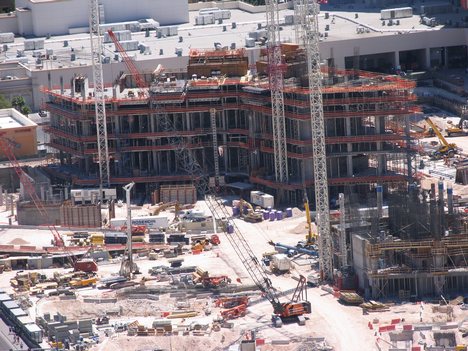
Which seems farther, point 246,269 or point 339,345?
point 246,269

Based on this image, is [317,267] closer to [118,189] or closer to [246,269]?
[246,269]

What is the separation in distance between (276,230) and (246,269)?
41.2 feet

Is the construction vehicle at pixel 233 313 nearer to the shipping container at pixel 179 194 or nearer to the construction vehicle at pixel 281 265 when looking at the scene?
the construction vehicle at pixel 281 265

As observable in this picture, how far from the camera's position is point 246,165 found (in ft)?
641

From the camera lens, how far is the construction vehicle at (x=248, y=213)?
180 m

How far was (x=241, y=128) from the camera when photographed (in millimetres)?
195250

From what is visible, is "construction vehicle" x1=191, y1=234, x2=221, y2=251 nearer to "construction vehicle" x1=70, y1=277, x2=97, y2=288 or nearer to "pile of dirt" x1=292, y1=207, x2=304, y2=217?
"pile of dirt" x1=292, y1=207, x2=304, y2=217

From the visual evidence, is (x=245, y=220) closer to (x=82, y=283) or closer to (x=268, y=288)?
(x=82, y=283)

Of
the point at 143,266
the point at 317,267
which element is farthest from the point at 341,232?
the point at 143,266

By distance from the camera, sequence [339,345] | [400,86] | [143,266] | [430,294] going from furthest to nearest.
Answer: [400,86] < [143,266] < [430,294] < [339,345]

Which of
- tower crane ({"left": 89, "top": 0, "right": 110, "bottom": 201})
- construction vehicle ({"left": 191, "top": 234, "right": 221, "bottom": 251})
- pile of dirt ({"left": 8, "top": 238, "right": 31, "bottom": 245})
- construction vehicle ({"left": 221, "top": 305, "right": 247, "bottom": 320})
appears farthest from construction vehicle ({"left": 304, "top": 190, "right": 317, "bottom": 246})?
tower crane ({"left": 89, "top": 0, "right": 110, "bottom": 201})

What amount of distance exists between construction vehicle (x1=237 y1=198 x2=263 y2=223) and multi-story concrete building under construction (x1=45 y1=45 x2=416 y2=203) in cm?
369

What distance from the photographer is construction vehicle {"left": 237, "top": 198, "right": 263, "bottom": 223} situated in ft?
591

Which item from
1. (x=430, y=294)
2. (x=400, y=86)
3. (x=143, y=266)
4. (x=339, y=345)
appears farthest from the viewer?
(x=400, y=86)
